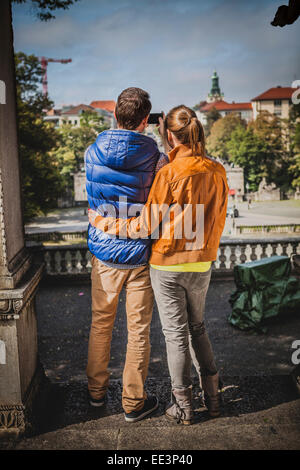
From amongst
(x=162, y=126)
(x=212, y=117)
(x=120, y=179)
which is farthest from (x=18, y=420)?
(x=212, y=117)

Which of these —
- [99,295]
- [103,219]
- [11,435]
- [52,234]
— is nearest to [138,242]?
[103,219]

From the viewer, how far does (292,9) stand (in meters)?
2.40

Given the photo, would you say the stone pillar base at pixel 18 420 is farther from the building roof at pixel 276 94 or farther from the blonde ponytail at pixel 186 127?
the building roof at pixel 276 94

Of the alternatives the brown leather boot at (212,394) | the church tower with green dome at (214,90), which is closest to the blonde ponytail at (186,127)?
the brown leather boot at (212,394)

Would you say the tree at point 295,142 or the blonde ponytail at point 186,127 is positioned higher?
the tree at point 295,142

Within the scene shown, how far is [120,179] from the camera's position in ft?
7.97

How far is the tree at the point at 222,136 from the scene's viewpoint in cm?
6222

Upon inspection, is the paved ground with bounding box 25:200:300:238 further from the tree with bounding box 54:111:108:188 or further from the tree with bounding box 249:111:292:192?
the tree with bounding box 54:111:108:188

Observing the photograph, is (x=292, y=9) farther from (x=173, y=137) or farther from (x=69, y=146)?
(x=69, y=146)

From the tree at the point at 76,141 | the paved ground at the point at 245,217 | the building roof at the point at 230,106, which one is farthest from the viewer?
the building roof at the point at 230,106

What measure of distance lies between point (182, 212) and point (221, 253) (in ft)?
18.2

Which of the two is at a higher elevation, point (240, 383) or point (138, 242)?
point (138, 242)

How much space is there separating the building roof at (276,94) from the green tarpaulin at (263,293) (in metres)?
73.1

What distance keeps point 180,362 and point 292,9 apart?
2.06m
